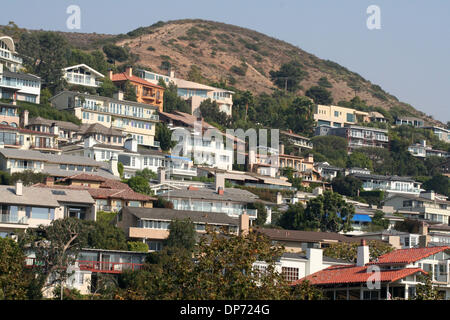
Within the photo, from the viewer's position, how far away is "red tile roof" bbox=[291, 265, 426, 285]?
44.3 meters

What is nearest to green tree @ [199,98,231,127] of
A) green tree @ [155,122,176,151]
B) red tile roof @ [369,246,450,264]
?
green tree @ [155,122,176,151]

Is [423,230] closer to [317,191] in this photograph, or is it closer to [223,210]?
[223,210]

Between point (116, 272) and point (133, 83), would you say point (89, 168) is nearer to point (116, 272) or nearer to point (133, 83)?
point (116, 272)

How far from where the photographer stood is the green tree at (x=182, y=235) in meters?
69.1

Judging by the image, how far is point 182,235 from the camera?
229 feet

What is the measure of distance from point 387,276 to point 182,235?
27.5 metres

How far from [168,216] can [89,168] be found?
19.5 meters

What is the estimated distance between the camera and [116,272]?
206ft

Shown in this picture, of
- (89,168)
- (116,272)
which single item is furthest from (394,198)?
(116,272)

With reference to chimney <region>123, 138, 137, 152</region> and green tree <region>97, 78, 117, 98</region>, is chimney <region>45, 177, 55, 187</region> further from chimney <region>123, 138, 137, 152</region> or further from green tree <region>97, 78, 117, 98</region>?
green tree <region>97, 78, 117, 98</region>

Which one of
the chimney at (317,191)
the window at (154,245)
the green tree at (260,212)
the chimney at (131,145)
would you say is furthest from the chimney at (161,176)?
the window at (154,245)

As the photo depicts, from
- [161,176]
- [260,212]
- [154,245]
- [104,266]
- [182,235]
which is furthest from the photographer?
[161,176]

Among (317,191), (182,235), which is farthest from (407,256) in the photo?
(317,191)

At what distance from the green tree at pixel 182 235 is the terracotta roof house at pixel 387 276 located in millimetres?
20634
